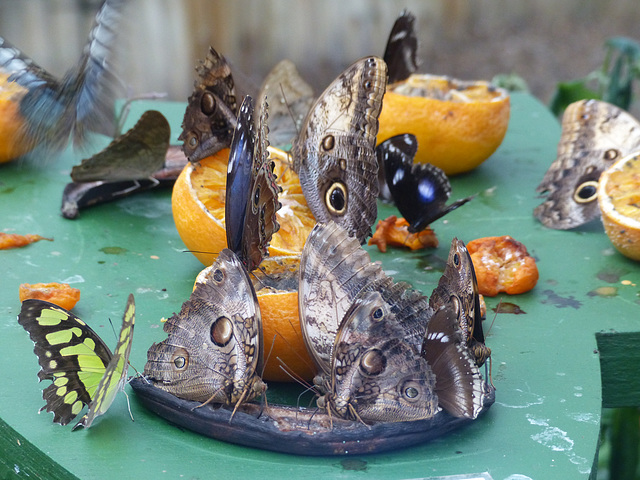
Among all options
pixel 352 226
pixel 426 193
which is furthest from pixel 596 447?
→ pixel 426 193

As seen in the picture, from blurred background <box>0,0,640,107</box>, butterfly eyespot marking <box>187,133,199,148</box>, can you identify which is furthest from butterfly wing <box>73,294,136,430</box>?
blurred background <box>0,0,640,107</box>

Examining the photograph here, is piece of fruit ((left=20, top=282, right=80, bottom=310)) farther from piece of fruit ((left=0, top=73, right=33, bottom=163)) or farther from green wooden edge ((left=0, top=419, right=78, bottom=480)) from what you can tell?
piece of fruit ((left=0, top=73, right=33, bottom=163))

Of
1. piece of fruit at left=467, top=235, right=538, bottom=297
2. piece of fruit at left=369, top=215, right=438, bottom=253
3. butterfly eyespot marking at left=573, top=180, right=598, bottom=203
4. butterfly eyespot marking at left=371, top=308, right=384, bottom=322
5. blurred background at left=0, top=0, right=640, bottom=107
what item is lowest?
blurred background at left=0, top=0, right=640, bottom=107

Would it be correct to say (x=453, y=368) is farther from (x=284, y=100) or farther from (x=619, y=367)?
(x=284, y=100)

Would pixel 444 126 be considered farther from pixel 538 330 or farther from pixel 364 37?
pixel 364 37

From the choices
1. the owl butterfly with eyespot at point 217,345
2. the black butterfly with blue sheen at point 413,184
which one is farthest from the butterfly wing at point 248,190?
the black butterfly with blue sheen at point 413,184

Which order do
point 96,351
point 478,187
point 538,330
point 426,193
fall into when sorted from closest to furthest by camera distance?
point 96,351
point 538,330
point 426,193
point 478,187

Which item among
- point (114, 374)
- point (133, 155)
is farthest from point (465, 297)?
point (133, 155)

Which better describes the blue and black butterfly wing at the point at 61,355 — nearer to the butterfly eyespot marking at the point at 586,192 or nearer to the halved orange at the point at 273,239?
the halved orange at the point at 273,239
